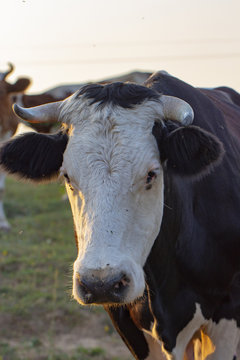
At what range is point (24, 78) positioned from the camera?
12453 millimetres

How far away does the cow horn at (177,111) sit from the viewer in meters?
3.63

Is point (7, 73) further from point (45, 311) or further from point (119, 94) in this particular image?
point (119, 94)

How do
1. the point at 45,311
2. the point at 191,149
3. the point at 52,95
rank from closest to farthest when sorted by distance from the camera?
1. the point at 191,149
2. the point at 45,311
3. the point at 52,95

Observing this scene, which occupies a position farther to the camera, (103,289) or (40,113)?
(40,113)

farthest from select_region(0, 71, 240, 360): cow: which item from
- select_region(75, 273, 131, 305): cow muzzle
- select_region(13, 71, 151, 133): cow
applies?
select_region(13, 71, 151, 133): cow

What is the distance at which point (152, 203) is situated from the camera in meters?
3.52

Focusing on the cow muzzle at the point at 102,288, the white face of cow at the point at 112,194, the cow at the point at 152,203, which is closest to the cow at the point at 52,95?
the cow at the point at 152,203

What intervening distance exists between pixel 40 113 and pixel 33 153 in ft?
0.82

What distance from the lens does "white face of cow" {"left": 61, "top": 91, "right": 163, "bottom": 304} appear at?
3.11 m

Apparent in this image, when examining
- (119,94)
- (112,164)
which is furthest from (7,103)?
(112,164)

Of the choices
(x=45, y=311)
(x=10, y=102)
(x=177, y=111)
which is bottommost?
(x=10, y=102)

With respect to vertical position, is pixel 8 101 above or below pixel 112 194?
below

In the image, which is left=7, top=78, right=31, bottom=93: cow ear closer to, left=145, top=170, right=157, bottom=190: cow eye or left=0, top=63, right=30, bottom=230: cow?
left=0, top=63, right=30, bottom=230: cow

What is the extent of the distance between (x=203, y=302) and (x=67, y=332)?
2725 mm
